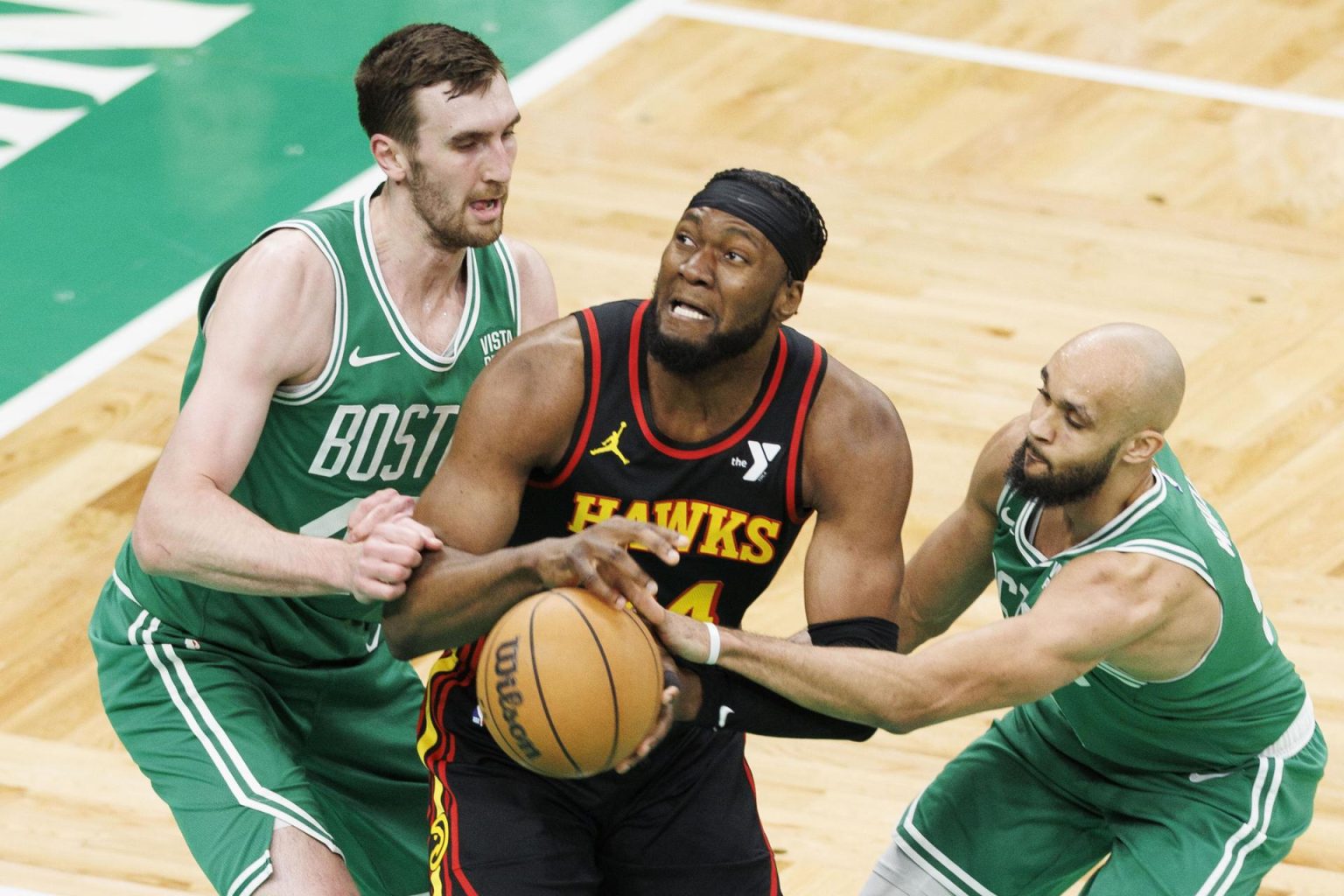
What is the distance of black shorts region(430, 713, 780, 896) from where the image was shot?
4367 millimetres

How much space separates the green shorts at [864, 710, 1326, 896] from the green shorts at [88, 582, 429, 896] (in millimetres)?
1146

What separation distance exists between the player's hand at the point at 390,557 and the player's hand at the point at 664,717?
496 millimetres

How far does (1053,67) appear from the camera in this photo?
35.8 ft

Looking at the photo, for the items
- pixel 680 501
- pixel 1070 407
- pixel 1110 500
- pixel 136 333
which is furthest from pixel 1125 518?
pixel 136 333

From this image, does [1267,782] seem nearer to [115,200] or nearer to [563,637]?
[563,637]

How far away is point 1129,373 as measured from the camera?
14.4 feet

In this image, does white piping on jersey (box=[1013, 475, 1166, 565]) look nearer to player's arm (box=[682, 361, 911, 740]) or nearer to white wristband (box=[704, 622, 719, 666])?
player's arm (box=[682, 361, 911, 740])

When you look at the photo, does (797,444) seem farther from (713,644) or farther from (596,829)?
(596,829)

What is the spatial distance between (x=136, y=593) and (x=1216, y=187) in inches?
244

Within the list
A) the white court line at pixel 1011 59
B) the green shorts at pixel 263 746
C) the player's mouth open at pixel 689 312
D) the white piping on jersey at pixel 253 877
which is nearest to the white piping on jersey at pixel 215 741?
the green shorts at pixel 263 746

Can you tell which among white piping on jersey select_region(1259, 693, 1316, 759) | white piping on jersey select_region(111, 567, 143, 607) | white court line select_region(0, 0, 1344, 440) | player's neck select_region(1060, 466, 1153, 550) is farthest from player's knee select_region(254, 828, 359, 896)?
white court line select_region(0, 0, 1344, 440)

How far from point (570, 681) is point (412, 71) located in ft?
4.75

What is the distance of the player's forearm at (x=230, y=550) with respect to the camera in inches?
171

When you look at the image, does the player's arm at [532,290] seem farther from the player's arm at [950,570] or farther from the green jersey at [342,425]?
the player's arm at [950,570]
